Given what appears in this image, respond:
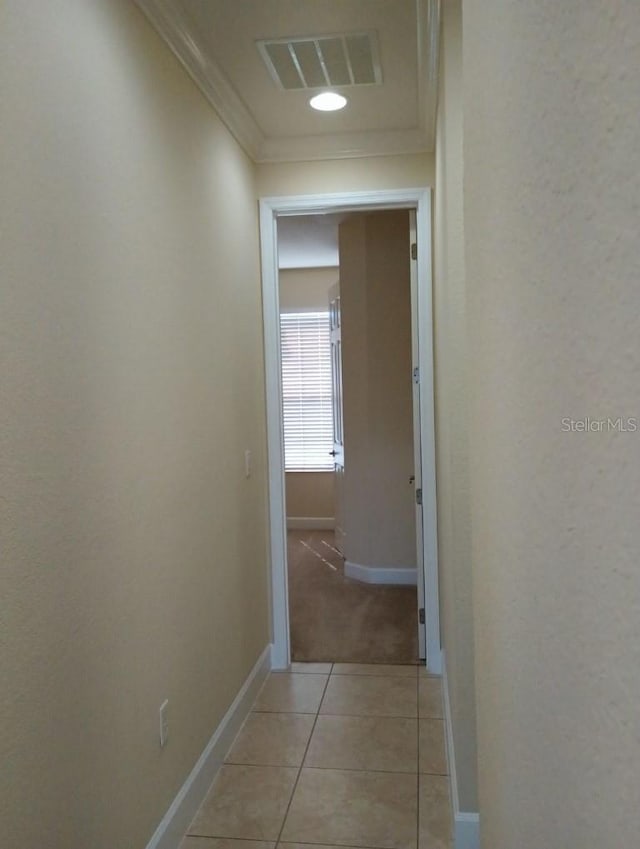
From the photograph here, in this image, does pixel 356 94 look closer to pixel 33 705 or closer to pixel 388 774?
pixel 33 705

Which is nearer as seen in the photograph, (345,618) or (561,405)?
(561,405)

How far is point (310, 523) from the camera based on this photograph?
22.6 ft

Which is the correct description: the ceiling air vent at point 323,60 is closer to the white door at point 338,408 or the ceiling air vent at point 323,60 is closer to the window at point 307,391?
the white door at point 338,408

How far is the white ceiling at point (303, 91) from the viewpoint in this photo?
83.3 inches

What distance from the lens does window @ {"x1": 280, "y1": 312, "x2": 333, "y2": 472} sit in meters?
6.81

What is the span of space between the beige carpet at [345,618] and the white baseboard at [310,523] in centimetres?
124

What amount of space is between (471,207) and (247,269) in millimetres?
2268

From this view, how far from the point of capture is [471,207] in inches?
39.5

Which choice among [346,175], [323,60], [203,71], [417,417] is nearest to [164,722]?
[417,417]

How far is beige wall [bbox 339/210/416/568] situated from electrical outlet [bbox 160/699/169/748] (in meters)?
2.98

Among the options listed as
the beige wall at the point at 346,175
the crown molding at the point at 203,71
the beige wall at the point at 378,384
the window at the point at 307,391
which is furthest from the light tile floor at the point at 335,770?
the window at the point at 307,391

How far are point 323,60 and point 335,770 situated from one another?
2.61 meters

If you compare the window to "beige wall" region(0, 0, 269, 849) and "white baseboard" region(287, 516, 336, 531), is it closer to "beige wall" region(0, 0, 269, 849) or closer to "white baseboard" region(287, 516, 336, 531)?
"white baseboard" region(287, 516, 336, 531)

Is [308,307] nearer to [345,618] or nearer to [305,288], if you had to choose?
[305,288]
